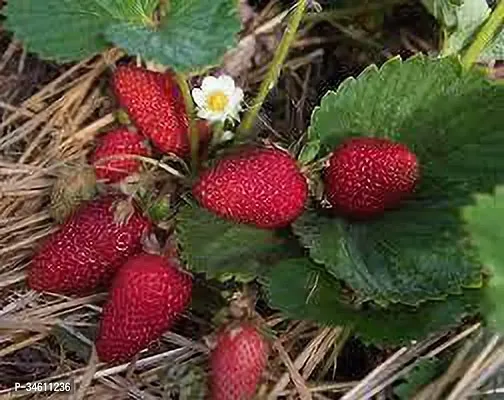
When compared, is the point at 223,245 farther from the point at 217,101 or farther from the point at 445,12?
the point at 445,12

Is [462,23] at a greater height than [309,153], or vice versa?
[462,23]

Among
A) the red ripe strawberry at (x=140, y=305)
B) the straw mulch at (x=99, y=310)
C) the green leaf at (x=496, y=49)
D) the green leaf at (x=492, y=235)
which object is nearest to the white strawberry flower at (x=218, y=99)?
the straw mulch at (x=99, y=310)

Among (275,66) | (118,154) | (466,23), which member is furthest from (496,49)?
(118,154)

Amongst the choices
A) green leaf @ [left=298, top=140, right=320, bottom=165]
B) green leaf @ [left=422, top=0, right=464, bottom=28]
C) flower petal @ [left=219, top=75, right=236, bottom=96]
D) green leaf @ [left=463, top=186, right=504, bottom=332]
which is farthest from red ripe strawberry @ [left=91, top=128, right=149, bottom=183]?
green leaf @ [left=463, top=186, right=504, bottom=332]

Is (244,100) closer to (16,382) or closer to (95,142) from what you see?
(95,142)

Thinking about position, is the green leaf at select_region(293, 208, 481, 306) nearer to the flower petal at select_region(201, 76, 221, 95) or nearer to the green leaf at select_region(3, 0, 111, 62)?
the flower petal at select_region(201, 76, 221, 95)
